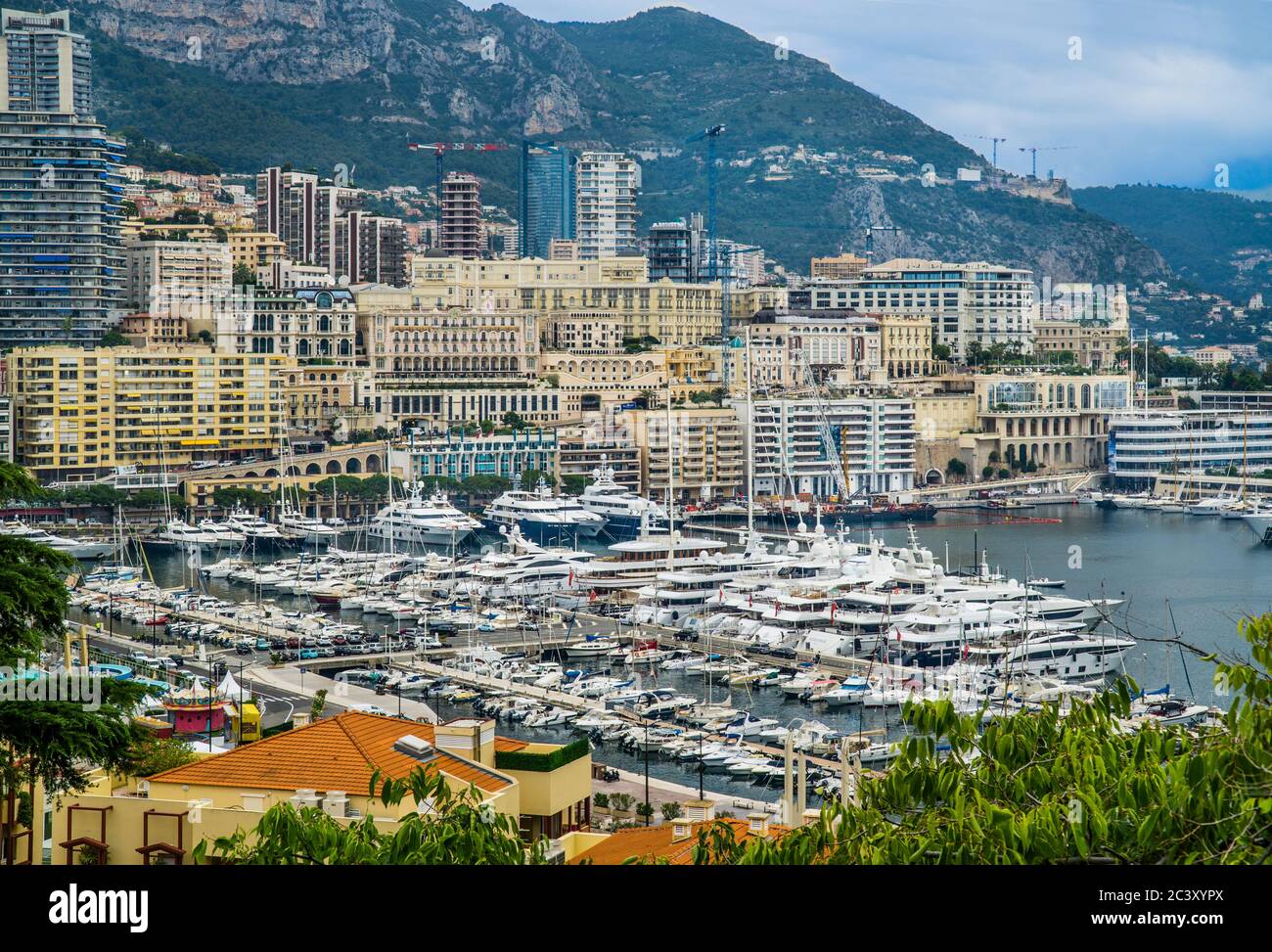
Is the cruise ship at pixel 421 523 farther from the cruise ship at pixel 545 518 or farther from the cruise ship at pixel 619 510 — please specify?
the cruise ship at pixel 619 510

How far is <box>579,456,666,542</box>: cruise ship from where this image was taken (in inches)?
1082

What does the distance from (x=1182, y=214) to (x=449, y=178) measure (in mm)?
16487

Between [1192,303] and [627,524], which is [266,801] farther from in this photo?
[1192,303]

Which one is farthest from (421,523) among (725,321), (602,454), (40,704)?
(40,704)

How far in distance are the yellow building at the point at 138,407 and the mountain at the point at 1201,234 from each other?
22.4m

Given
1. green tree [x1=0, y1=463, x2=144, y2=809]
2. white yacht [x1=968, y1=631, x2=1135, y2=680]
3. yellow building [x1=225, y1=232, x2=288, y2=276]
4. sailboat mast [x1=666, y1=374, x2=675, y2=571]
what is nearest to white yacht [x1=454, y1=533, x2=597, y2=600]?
sailboat mast [x1=666, y1=374, x2=675, y2=571]

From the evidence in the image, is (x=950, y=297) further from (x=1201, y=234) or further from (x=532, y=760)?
(x=532, y=760)

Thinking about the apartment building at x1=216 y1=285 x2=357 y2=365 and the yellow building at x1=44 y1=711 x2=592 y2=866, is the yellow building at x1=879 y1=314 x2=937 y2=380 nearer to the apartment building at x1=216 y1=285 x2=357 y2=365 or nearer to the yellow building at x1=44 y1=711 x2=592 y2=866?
the apartment building at x1=216 y1=285 x2=357 y2=365

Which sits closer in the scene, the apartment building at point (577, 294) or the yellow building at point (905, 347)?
the apartment building at point (577, 294)

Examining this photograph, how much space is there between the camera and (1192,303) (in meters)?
51.1

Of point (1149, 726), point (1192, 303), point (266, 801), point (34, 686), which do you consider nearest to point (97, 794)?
point (266, 801)

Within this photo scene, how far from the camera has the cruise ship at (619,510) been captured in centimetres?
2748

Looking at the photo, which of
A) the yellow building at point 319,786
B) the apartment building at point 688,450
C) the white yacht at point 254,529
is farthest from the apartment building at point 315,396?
the yellow building at point 319,786

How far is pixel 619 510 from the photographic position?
1091 inches
